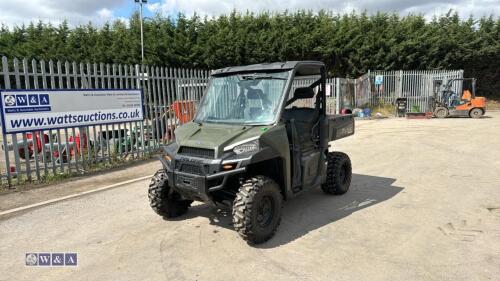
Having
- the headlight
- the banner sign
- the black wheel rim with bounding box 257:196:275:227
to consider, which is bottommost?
the black wheel rim with bounding box 257:196:275:227

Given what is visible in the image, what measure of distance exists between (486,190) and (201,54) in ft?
79.9

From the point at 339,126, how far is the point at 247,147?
8.18ft

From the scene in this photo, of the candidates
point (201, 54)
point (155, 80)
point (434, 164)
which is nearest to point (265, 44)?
point (201, 54)

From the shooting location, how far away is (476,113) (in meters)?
19.3

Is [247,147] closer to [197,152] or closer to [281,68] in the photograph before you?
[197,152]

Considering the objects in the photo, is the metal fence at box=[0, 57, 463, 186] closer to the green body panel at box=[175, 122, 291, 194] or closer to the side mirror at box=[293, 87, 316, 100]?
the side mirror at box=[293, 87, 316, 100]

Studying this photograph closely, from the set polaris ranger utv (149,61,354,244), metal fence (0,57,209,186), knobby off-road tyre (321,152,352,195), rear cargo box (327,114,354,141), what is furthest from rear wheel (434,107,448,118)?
polaris ranger utv (149,61,354,244)

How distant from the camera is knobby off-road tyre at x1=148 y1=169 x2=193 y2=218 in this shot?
184 inches

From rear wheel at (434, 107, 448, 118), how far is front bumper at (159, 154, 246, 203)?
1943 cm

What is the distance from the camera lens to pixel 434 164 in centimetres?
823

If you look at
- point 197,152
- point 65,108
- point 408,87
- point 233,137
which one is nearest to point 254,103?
point 233,137

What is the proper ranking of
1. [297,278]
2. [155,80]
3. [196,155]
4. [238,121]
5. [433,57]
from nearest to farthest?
[297,278]
[196,155]
[238,121]
[155,80]
[433,57]

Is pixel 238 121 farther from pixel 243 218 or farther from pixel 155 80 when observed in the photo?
pixel 155 80

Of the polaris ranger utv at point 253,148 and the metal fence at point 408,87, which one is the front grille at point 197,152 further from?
the metal fence at point 408,87
